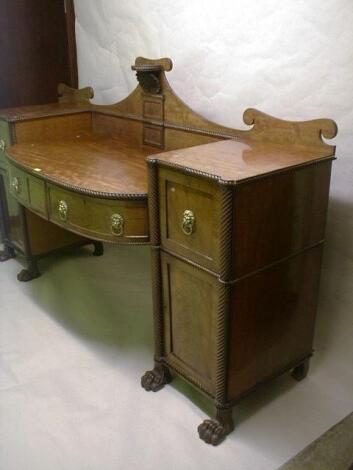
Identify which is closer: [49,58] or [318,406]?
[318,406]

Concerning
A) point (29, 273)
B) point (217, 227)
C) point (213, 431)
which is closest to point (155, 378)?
point (213, 431)

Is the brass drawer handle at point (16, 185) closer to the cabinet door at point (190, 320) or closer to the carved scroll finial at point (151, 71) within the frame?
the carved scroll finial at point (151, 71)

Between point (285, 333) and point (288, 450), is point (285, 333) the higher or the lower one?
the higher one

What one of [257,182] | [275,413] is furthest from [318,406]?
[257,182]

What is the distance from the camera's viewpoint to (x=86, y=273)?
2.89m

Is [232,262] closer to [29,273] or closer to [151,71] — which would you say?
[151,71]

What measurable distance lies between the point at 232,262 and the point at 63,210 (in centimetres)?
79

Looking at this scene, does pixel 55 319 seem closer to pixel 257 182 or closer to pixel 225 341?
pixel 225 341

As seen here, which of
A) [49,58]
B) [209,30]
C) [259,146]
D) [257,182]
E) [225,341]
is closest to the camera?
[257,182]

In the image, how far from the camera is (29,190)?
2230mm

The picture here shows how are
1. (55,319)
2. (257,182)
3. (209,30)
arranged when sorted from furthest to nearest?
(55,319)
(209,30)
(257,182)

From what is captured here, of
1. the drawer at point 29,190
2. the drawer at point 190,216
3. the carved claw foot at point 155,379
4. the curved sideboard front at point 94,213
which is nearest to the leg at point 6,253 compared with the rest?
the drawer at point 29,190

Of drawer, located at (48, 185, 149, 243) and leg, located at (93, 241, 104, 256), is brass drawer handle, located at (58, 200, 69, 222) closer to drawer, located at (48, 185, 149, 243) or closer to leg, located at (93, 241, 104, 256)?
drawer, located at (48, 185, 149, 243)

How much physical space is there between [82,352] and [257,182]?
1214 millimetres
